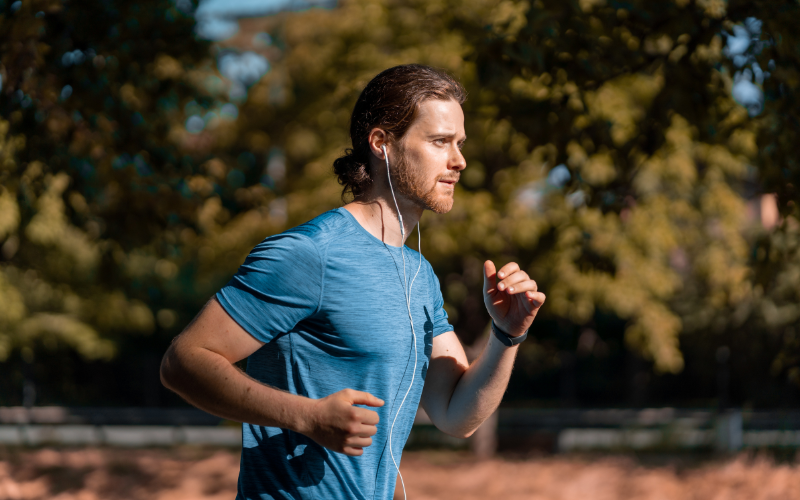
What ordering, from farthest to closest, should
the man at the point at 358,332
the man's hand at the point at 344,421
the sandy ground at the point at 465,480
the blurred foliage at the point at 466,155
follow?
the sandy ground at the point at 465,480, the blurred foliage at the point at 466,155, the man at the point at 358,332, the man's hand at the point at 344,421

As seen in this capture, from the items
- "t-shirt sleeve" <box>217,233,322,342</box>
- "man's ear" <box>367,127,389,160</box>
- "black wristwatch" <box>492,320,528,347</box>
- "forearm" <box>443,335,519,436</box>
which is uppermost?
"man's ear" <box>367,127,389,160</box>

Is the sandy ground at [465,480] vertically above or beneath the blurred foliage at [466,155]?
beneath

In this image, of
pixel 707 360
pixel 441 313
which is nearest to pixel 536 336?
pixel 707 360

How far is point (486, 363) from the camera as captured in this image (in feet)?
7.07

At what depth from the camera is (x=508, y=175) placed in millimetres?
12703

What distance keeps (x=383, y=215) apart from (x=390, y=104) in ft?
0.96

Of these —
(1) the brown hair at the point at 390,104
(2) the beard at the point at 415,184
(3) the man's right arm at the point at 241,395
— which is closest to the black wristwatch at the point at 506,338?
(2) the beard at the point at 415,184

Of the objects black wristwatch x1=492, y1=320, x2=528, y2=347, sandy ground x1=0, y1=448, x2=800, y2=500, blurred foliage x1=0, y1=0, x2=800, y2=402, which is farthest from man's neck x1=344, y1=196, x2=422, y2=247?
sandy ground x1=0, y1=448, x2=800, y2=500

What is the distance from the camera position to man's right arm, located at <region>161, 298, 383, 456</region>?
1532mm

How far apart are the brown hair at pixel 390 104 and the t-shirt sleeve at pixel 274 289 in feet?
1.44

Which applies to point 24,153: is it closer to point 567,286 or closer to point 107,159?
point 107,159

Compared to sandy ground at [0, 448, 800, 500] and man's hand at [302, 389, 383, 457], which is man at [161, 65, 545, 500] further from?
sandy ground at [0, 448, 800, 500]

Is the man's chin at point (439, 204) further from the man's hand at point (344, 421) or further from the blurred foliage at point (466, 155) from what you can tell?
the blurred foliage at point (466, 155)

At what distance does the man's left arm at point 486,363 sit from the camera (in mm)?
2069
